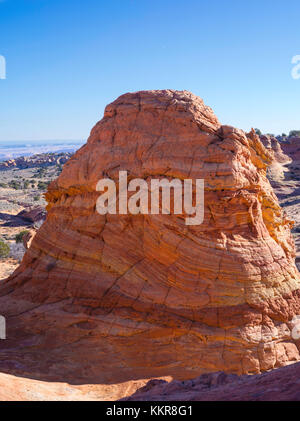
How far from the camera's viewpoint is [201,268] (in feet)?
37.7

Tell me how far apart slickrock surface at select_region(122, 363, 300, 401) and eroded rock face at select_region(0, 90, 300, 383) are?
2.13 m

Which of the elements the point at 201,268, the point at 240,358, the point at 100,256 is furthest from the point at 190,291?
the point at 100,256

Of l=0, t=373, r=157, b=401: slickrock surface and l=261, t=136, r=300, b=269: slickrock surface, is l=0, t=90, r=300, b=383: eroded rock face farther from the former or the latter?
l=261, t=136, r=300, b=269: slickrock surface

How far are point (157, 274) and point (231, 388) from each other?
5.31 metres

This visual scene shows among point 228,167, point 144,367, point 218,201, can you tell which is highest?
point 228,167

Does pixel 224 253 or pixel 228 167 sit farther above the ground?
pixel 228 167

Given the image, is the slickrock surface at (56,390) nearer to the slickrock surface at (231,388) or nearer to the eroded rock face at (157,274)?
the eroded rock face at (157,274)

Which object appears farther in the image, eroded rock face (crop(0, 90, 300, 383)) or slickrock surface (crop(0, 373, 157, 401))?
eroded rock face (crop(0, 90, 300, 383))

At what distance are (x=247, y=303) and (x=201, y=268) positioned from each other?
1867mm

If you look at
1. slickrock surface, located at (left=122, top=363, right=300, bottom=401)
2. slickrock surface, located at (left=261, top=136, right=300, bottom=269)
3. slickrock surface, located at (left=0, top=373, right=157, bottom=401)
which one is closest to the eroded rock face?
slickrock surface, located at (left=0, top=373, right=157, bottom=401)

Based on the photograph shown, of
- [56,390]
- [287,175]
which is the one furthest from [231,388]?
[287,175]

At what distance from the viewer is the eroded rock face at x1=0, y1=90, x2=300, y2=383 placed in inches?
427
